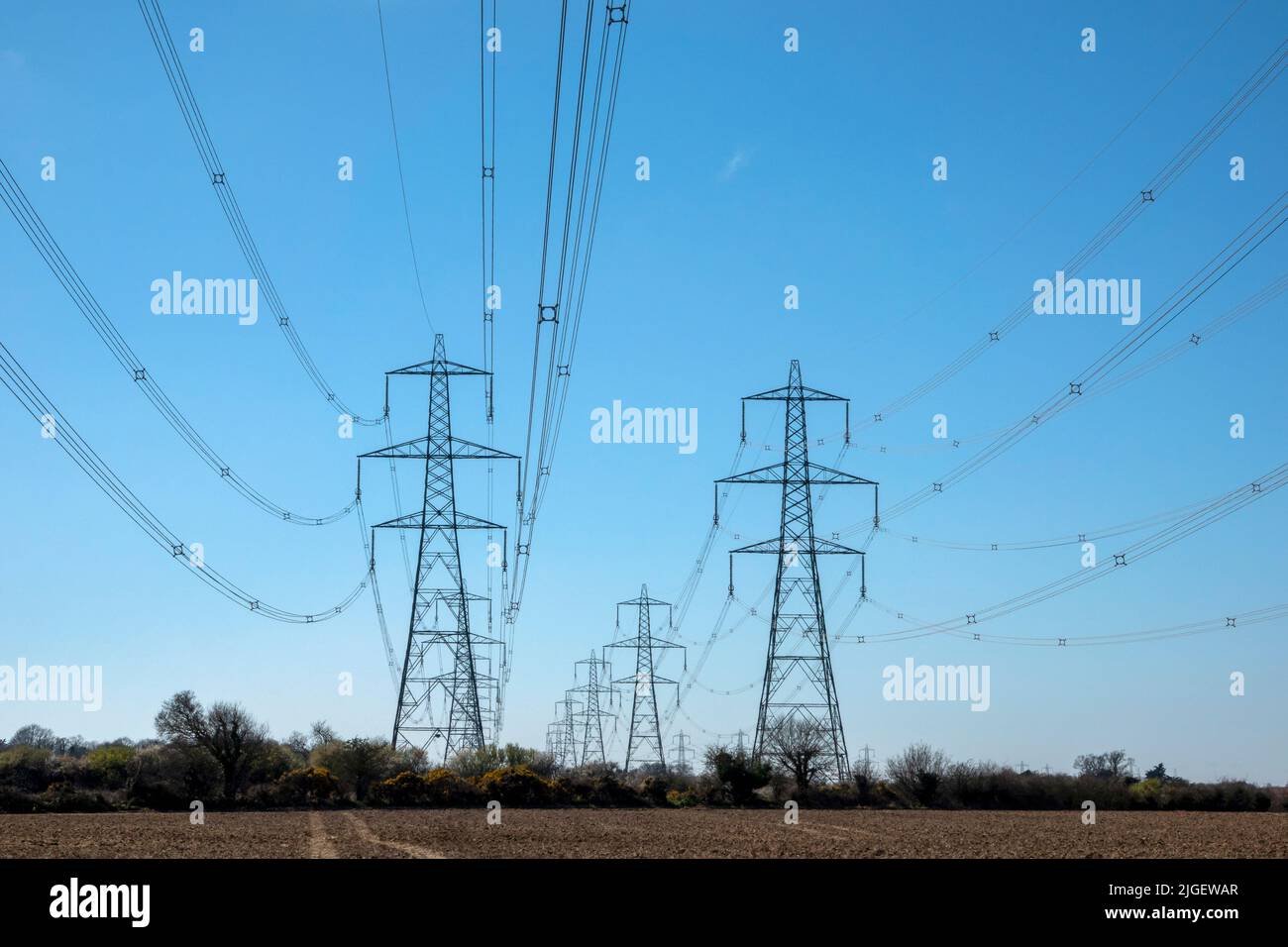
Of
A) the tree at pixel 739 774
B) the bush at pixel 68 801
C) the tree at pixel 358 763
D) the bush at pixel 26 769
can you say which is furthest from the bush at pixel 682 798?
the bush at pixel 26 769

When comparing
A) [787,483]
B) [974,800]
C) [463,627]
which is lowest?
[974,800]

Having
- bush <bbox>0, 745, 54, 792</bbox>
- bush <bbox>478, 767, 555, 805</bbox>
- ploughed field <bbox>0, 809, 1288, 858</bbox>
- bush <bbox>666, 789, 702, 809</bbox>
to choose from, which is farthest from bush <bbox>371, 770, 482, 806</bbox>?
bush <bbox>0, 745, 54, 792</bbox>

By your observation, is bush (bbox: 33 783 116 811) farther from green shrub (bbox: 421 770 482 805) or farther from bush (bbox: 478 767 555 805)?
bush (bbox: 478 767 555 805)

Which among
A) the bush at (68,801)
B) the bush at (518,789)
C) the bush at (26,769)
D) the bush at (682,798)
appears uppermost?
the bush at (26,769)

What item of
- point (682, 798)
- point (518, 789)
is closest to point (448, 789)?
point (518, 789)

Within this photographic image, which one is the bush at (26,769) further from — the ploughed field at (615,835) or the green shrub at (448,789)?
the green shrub at (448,789)
